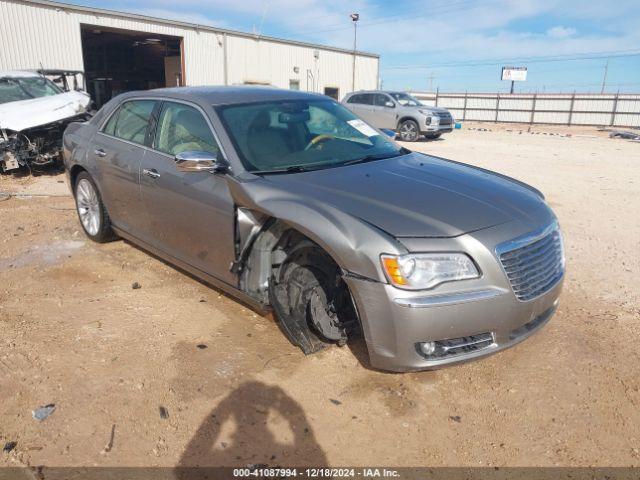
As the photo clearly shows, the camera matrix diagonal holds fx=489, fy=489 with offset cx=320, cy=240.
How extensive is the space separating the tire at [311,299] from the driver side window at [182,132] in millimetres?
1025

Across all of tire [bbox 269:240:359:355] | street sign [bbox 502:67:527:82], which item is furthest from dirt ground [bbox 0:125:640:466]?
street sign [bbox 502:67:527:82]

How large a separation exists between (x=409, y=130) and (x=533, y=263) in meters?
15.5

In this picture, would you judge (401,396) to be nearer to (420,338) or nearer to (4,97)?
(420,338)

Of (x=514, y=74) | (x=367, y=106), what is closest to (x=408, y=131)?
(x=367, y=106)

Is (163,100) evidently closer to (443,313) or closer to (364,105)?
(443,313)

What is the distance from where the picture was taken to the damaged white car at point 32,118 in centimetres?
891

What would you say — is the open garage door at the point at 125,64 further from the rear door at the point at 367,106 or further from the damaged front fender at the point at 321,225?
the damaged front fender at the point at 321,225

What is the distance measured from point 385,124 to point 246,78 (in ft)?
30.3

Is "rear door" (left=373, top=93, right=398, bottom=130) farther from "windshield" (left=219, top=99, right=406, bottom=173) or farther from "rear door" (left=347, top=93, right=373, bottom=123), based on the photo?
"windshield" (left=219, top=99, right=406, bottom=173)

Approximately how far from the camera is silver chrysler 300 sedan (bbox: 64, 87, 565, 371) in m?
2.52

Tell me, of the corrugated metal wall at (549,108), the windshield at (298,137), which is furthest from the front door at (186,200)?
the corrugated metal wall at (549,108)

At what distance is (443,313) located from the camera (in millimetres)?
2473

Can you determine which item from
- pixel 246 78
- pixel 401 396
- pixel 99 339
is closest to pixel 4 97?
pixel 99 339

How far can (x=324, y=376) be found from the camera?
300cm
